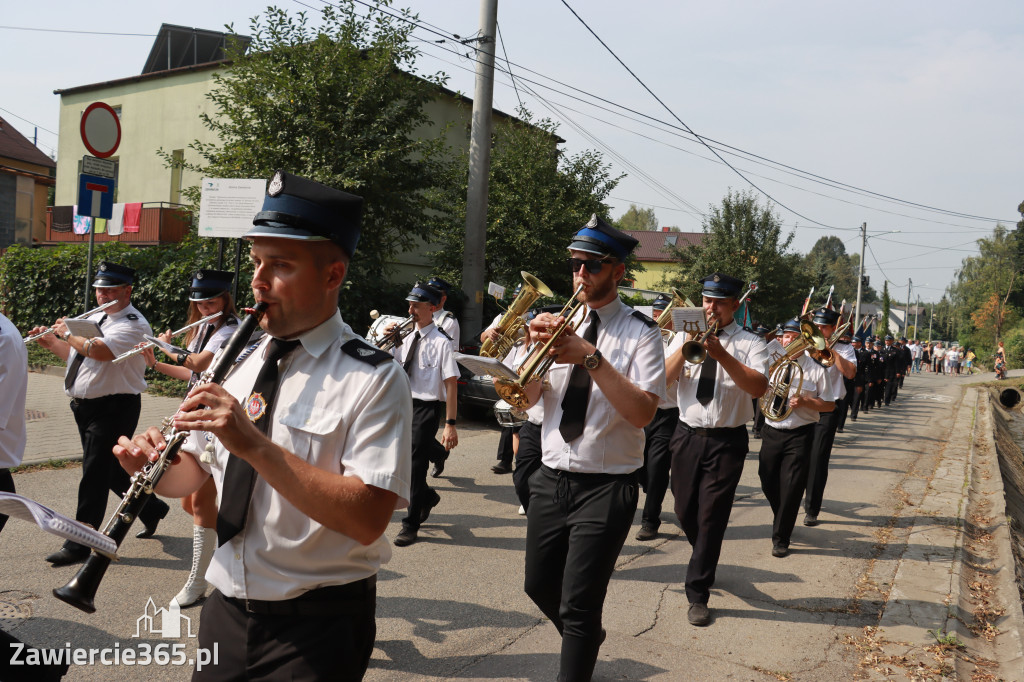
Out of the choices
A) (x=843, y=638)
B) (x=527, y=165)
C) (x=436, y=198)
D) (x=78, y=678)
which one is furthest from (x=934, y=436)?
(x=78, y=678)

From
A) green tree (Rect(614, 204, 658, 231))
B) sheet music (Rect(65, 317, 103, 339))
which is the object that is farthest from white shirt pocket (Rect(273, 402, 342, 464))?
green tree (Rect(614, 204, 658, 231))

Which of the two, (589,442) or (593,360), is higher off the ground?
(593,360)

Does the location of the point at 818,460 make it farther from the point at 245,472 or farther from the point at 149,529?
the point at 245,472

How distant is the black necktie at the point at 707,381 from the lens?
18.3 feet

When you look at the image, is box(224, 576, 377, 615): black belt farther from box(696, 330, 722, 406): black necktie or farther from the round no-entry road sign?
the round no-entry road sign

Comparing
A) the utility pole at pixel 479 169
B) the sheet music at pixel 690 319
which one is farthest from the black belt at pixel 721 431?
the utility pole at pixel 479 169

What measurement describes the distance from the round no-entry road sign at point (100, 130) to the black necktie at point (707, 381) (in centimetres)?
696

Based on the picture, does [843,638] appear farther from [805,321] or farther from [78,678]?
[78,678]

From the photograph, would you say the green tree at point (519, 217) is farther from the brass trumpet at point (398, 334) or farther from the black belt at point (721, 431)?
the black belt at point (721, 431)

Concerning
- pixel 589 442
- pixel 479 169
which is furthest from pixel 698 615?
pixel 479 169

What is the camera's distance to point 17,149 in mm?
28953

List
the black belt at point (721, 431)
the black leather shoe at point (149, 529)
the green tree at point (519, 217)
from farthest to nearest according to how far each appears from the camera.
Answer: the green tree at point (519, 217) → the black leather shoe at point (149, 529) → the black belt at point (721, 431)

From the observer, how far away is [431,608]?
512cm

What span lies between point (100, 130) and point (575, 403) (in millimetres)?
7626
